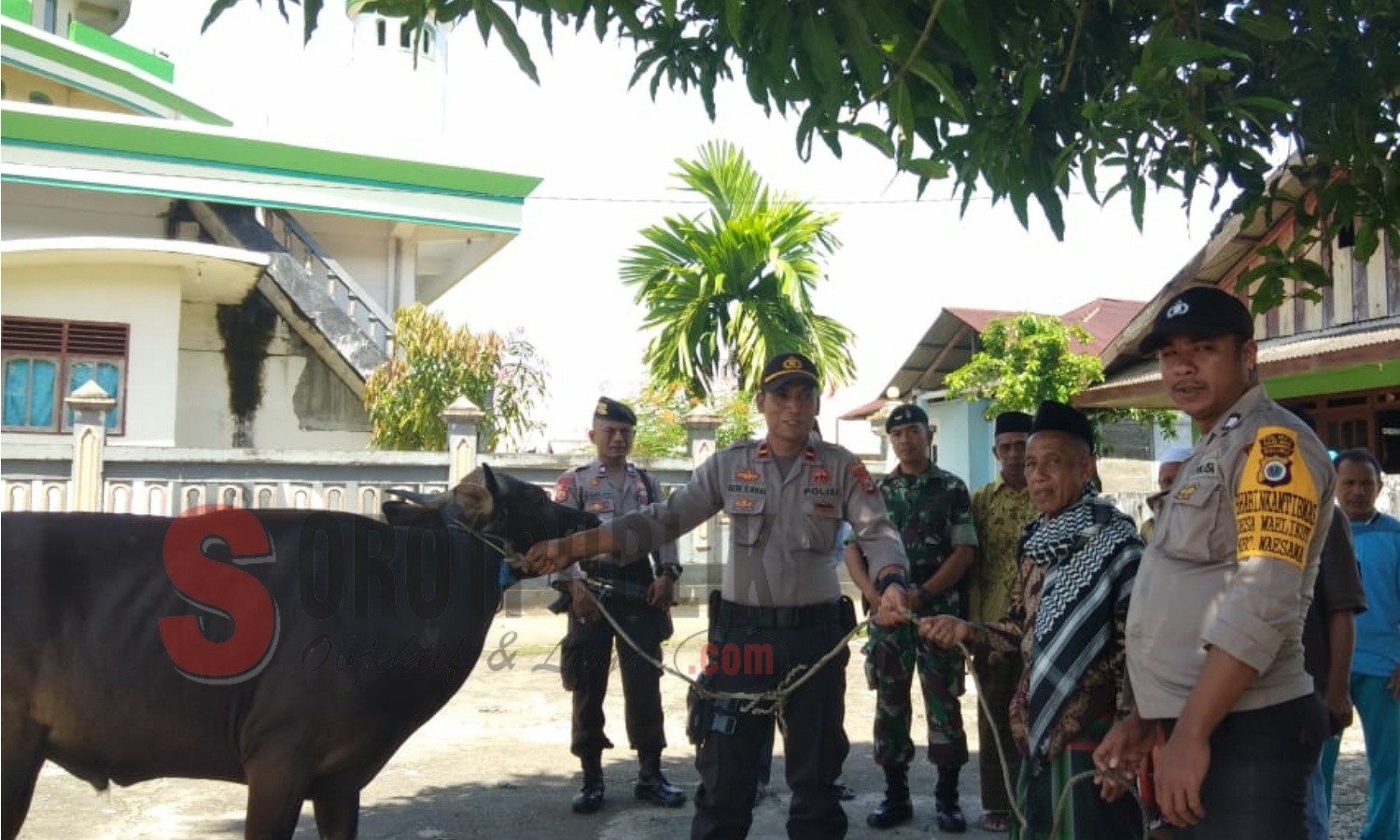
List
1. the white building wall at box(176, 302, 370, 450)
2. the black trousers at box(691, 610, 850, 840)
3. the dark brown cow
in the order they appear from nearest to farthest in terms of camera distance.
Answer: the dark brown cow → the black trousers at box(691, 610, 850, 840) → the white building wall at box(176, 302, 370, 450)

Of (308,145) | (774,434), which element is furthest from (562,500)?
(308,145)

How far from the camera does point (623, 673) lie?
18.4 feet

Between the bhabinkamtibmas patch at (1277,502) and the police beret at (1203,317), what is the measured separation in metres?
0.29

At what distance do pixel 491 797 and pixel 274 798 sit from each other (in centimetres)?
225

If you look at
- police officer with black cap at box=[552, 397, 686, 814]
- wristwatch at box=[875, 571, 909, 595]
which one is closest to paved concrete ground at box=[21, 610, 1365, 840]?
police officer with black cap at box=[552, 397, 686, 814]

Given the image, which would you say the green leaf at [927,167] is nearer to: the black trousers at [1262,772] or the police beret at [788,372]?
the black trousers at [1262,772]

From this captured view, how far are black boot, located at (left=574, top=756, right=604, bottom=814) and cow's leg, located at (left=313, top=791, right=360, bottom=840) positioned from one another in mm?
1809

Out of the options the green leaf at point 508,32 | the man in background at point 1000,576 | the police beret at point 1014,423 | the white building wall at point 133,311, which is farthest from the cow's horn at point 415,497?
the white building wall at point 133,311

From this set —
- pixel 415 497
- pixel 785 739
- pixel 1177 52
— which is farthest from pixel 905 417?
pixel 1177 52

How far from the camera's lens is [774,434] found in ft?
13.3

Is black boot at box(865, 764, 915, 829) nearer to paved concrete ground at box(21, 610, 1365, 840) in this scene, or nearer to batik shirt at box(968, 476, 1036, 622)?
paved concrete ground at box(21, 610, 1365, 840)

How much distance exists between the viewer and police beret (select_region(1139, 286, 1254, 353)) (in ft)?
7.91

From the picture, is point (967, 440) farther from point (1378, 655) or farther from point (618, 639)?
point (1378, 655)

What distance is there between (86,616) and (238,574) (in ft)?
1.48
